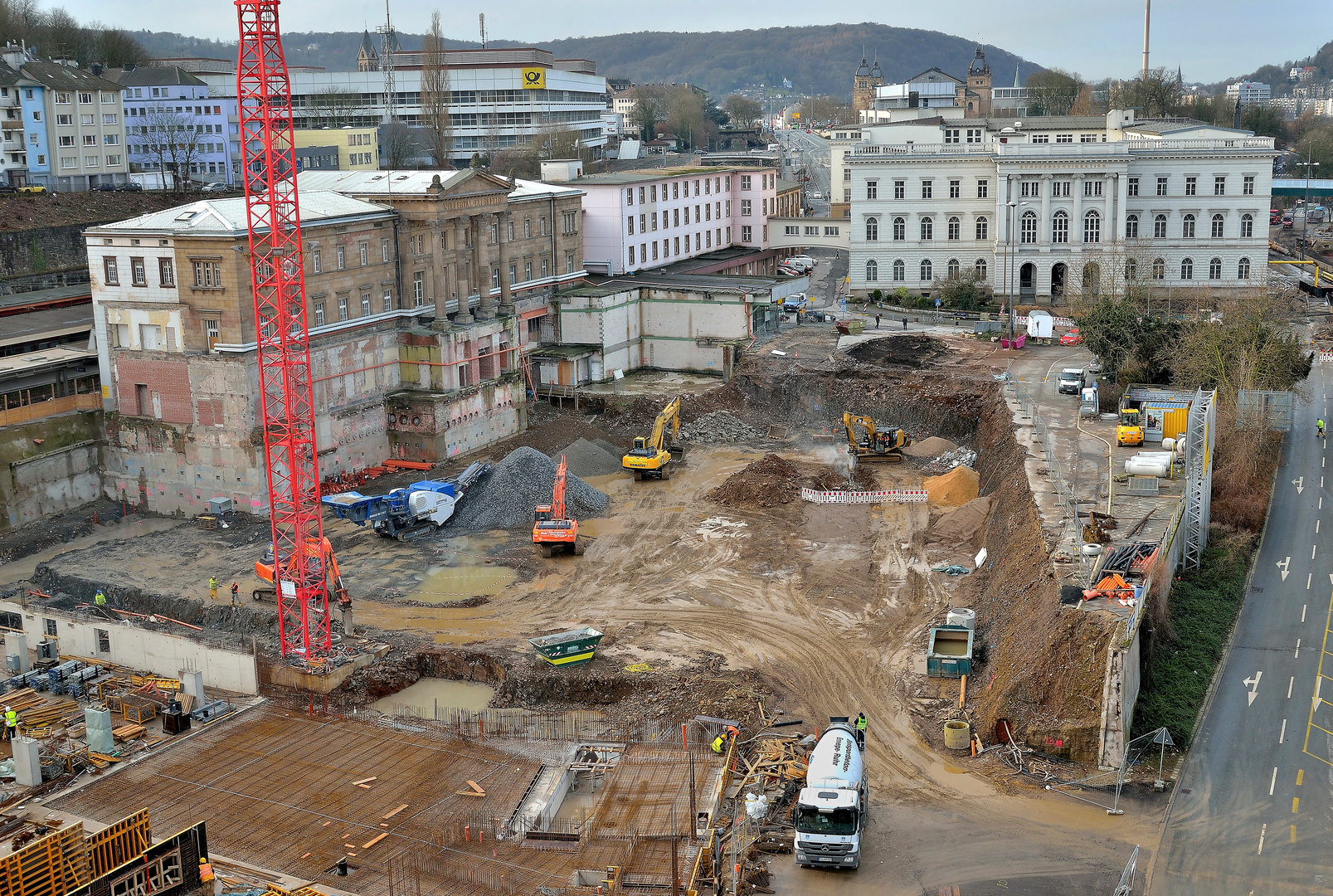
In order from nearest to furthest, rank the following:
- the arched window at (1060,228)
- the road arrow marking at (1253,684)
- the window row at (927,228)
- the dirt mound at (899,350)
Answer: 1. the road arrow marking at (1253,684)
2. the dirt mound at (899,350)
3. the arched window at (1060,228)
4. the window row at (927,228)

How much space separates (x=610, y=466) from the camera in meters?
60.5

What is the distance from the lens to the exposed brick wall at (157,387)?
54.1 meters

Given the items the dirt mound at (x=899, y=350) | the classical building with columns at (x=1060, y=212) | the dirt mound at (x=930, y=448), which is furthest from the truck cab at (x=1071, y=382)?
the classical building with columns at (x=1060, y=212)

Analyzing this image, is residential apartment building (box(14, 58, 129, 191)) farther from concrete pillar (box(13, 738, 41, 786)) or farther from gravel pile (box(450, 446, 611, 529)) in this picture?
concrete pillar (box(13, 738, 41, 786))

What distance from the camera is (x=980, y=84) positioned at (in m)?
182

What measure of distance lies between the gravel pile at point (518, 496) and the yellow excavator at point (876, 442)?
13.0m

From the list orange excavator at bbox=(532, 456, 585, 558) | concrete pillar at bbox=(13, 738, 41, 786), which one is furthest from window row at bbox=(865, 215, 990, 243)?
concrete pillar at bbox=(13, 738, 41, 786)

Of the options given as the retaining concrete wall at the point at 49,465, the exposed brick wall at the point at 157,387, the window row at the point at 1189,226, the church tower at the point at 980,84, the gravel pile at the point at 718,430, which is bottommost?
the gravel pile at the point at 718,430

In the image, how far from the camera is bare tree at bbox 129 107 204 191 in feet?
386

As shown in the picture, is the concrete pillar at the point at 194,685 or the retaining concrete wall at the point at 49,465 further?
the retaining concrete wall at the point at 49,465

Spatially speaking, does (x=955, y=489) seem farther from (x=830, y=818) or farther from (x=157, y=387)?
(x=157, y=387)

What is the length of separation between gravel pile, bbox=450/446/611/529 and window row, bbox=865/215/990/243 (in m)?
42.4

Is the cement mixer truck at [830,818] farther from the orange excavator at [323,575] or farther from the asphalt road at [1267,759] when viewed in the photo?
the orange excavator at [323,575]

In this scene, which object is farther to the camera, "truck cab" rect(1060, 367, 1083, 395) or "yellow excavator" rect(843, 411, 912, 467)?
"truck cab" rect(1060, 367, 1083, 395)
